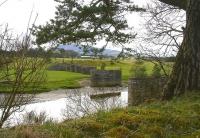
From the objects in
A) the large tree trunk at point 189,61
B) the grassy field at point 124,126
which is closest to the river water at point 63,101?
the large tree trunk at point 189,61

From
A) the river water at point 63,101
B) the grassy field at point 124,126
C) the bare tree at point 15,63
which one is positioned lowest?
the river water at point 63,101

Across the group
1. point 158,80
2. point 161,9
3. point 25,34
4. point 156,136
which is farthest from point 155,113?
point 158,80

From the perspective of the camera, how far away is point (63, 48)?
1656cm

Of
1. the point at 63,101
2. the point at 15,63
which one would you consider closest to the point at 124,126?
the point at 15,63

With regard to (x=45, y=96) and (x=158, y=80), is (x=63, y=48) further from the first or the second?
(x=45, y=96)

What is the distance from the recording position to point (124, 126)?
6656mm

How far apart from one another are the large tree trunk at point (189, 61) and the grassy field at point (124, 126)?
3.05m

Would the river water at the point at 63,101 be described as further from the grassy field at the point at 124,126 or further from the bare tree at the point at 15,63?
the grassy field at the point at 124,126

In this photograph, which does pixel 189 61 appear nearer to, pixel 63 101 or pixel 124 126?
pixel 124 126

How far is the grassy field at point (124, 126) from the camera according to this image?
5820mm

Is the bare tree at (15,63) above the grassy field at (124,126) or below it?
above

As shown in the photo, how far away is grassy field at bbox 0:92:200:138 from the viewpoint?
229 inches

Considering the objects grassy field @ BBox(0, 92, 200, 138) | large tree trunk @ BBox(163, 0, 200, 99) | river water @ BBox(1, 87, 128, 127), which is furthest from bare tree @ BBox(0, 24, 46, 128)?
river water @ BBox(1, 87, 128, 127)

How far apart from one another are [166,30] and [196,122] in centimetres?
1536
